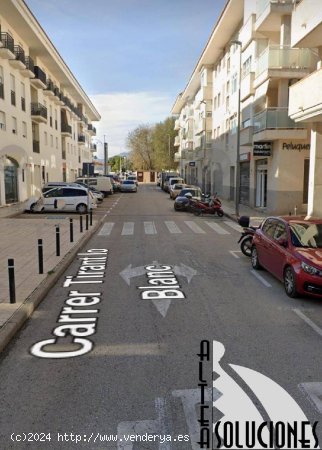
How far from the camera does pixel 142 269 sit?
9367 millimetres

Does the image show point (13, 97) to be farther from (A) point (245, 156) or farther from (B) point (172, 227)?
(B) point (172, 227)

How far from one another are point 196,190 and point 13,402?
24659 mm

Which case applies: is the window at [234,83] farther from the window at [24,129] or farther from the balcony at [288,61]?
the window at [24,129]

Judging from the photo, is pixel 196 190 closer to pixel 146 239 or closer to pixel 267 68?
pixel 267 68

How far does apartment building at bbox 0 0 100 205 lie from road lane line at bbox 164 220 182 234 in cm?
1252

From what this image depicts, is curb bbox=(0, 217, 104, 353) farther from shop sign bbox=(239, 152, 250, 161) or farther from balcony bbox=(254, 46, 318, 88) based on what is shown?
shop sign bbox=(239, 152, 250, 161)

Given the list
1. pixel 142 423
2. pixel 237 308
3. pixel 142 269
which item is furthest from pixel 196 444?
pixel 142 269

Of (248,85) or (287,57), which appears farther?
(248,85)

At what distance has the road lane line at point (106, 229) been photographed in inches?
615

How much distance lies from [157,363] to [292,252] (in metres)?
3.95

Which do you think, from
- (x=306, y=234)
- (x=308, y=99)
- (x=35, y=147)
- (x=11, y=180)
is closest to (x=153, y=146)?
(x=35, y=147)

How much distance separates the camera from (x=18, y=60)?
26.5m

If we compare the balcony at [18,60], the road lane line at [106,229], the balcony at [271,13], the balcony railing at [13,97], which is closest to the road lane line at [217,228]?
the road lane line at [106,229]

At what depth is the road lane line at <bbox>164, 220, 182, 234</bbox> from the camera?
16.2 metres
